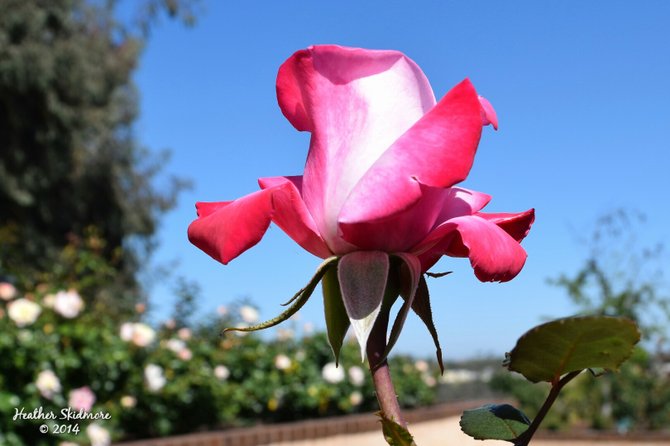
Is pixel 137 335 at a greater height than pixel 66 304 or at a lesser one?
lesser

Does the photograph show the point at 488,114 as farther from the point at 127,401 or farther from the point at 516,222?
the point at 127,401

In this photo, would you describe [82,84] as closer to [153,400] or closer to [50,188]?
[50,188]

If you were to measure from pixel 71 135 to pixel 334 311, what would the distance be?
40.6ft

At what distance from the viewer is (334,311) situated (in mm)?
418

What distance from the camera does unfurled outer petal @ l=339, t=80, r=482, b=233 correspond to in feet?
→ 1.14

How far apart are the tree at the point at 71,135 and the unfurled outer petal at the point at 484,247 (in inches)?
418

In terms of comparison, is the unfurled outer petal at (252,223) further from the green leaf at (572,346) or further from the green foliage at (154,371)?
the green foliage at (154,371)

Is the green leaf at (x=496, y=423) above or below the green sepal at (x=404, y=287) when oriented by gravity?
below

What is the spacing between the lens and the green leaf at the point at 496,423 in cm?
39

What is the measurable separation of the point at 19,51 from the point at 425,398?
25.4 feet

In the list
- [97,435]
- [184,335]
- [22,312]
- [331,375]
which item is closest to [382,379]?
[97,435]

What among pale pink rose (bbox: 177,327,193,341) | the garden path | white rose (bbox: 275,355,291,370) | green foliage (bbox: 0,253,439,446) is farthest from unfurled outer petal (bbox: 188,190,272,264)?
white rose (bbox: 275,355,291,370)

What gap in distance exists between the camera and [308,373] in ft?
19.9

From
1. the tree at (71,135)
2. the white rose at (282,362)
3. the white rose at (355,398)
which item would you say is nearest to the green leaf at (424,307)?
the white rose at (282,362)
